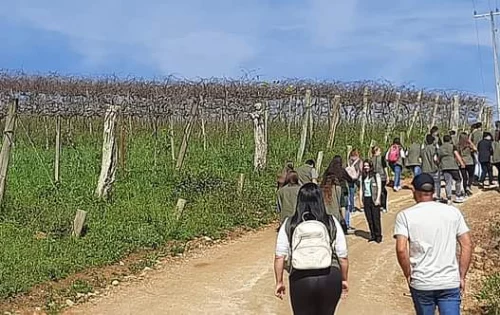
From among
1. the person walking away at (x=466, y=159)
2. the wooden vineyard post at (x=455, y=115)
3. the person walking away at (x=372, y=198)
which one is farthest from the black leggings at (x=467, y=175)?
the wooden vineyard post at (x=455, y=115)

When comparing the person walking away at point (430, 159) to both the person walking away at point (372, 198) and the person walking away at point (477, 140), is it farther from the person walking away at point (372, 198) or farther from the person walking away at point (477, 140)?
the person walking away at point (372, 198)

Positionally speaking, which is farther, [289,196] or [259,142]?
[259,142]

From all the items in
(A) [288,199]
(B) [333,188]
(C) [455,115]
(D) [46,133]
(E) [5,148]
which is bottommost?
(A) [288,199]

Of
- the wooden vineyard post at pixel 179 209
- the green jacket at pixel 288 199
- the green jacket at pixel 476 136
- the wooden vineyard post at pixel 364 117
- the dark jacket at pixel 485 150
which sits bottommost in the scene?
the wooden vineyard post at pixel 179 209

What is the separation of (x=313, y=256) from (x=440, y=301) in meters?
1.14

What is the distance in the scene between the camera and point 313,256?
662 cm

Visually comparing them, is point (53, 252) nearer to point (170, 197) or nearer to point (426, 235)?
point (170, 197)

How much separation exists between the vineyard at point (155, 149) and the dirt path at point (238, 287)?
105cm

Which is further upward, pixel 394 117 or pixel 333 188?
pixel 394 117

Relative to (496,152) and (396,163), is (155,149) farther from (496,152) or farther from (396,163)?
(496,152)

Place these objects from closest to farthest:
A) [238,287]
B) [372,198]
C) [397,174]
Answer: [238,287] → [372,198] → [397,174]

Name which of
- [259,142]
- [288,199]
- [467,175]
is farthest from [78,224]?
[467,175]

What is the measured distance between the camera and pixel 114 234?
45.9ft

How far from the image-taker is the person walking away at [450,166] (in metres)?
18.9
